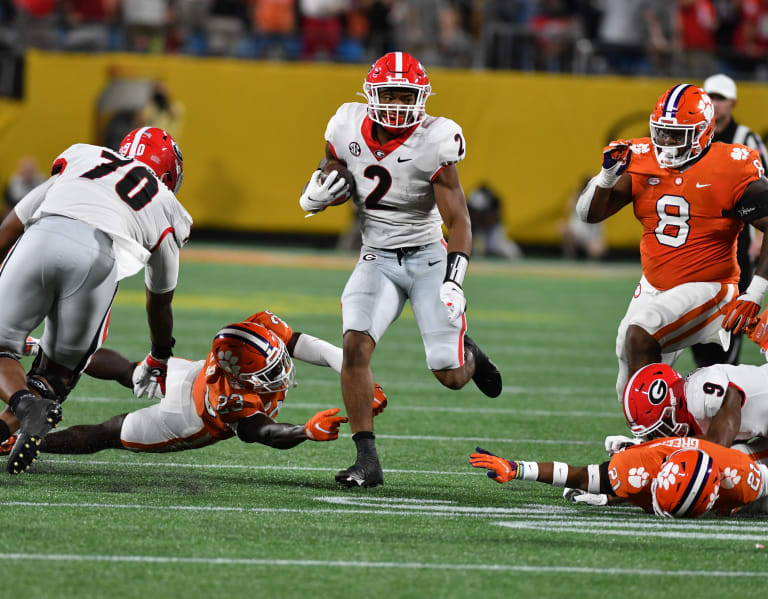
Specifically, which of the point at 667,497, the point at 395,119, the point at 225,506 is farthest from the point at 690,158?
the point at 225,506

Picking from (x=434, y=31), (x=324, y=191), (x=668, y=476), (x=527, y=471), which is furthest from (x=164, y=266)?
(x=434, y=31)

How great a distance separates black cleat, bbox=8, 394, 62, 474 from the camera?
15.1 ft

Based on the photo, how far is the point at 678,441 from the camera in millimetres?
4695

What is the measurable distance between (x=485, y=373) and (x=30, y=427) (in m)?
2.33

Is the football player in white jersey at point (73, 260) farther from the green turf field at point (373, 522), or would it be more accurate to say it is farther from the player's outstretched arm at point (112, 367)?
the player's outstretched arm at point (112, 367)

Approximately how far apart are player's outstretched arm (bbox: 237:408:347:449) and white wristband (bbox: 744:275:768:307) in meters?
1.87

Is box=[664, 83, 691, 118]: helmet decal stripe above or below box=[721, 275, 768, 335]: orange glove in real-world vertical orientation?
above

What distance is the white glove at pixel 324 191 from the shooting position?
5.51 m

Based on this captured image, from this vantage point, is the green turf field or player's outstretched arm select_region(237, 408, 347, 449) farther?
player's outstretched arm select_region(237, 408, 347, 449)

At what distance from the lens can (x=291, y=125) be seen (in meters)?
17.5

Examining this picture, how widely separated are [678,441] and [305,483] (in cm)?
150

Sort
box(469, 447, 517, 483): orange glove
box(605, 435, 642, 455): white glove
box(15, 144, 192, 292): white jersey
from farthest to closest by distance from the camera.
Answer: box(605, 435, 642, 455): white glove, box(15, 144, 192, 292): white jersey, box(469, 447, 517, 483): orange glove

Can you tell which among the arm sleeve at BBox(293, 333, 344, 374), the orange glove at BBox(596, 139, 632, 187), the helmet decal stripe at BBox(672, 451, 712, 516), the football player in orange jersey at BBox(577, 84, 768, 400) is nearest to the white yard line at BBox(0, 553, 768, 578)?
the helmet decal stripe at BBox(672, 451, 712, 516)

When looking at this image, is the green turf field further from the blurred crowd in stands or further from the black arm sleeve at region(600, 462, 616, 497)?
the blurred crowd in stands
